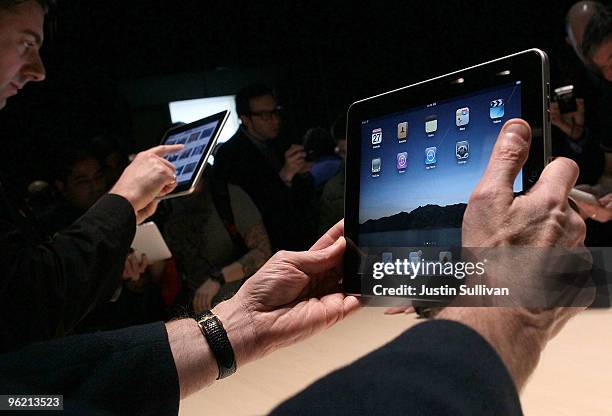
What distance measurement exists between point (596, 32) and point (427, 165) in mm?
1067

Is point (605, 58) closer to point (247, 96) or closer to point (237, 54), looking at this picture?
point (247, 96)

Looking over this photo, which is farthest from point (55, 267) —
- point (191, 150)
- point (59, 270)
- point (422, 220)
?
point (422, 220)

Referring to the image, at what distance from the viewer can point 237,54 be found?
3793mm

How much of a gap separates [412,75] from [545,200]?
10.0 feet

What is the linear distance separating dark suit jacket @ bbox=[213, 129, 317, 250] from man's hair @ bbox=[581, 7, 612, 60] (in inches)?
35.9

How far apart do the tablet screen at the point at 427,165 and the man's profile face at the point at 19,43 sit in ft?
1.98

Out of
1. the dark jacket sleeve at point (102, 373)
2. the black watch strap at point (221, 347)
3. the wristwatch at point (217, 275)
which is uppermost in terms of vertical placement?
the dark jacket sleeve at point (102, 373)

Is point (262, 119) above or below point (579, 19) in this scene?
below

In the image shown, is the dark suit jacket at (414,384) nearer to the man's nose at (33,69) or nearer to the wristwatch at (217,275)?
the man's nose at (33,69)

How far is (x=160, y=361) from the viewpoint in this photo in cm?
57

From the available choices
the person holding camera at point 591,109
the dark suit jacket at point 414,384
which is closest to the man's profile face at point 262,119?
the person holding camera at point 591,109

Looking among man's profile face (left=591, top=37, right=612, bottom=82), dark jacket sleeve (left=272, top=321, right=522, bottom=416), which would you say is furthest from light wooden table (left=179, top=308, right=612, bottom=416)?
man's profile face (left=591, top=37, right=612, bottom=82)

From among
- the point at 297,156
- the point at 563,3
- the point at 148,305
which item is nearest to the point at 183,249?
the point at 148,305

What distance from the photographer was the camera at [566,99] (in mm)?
1479
